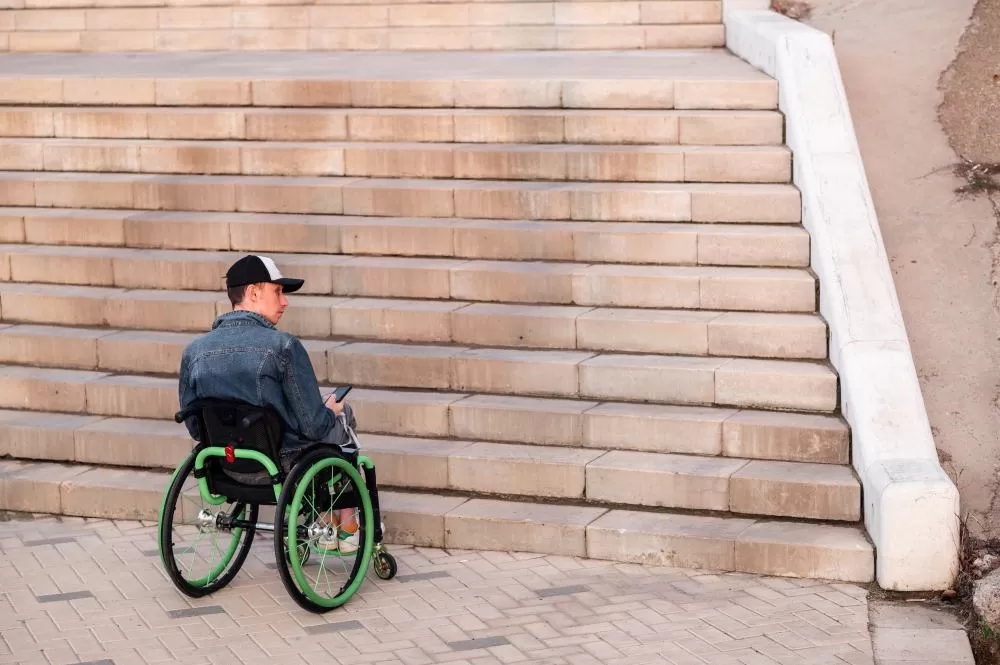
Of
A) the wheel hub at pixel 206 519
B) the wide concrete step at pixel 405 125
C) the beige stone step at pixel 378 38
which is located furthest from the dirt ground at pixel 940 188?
the wheel hub at pixel 206 519

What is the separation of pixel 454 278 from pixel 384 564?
2.46 metres

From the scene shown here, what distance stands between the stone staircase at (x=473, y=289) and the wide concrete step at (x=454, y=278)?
0.06 feet

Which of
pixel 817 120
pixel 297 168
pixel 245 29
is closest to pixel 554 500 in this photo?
pixel 817 120

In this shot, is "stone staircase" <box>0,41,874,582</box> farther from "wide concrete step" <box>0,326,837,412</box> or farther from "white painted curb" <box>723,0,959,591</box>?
"white painted curb" <box>723,0,959,591</box>

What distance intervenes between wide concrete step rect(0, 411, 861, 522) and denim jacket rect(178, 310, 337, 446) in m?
1.45

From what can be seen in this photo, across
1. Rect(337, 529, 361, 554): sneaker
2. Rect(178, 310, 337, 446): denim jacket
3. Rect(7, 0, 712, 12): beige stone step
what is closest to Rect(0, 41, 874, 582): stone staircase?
Rect(337, 529, 361, 554): sneaker

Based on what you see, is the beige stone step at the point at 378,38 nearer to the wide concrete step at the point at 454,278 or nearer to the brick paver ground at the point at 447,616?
the wide concrete step at the point at 454,278

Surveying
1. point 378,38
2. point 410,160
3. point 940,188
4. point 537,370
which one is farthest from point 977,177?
point 378,38

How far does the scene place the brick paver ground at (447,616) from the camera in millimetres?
5707

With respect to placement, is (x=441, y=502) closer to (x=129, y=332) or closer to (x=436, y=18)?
(x=129, y=332)

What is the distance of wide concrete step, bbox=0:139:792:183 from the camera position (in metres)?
8.88

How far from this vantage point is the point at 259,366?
228 inches

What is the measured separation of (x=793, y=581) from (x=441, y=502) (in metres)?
1.81

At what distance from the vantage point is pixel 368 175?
378 inches
